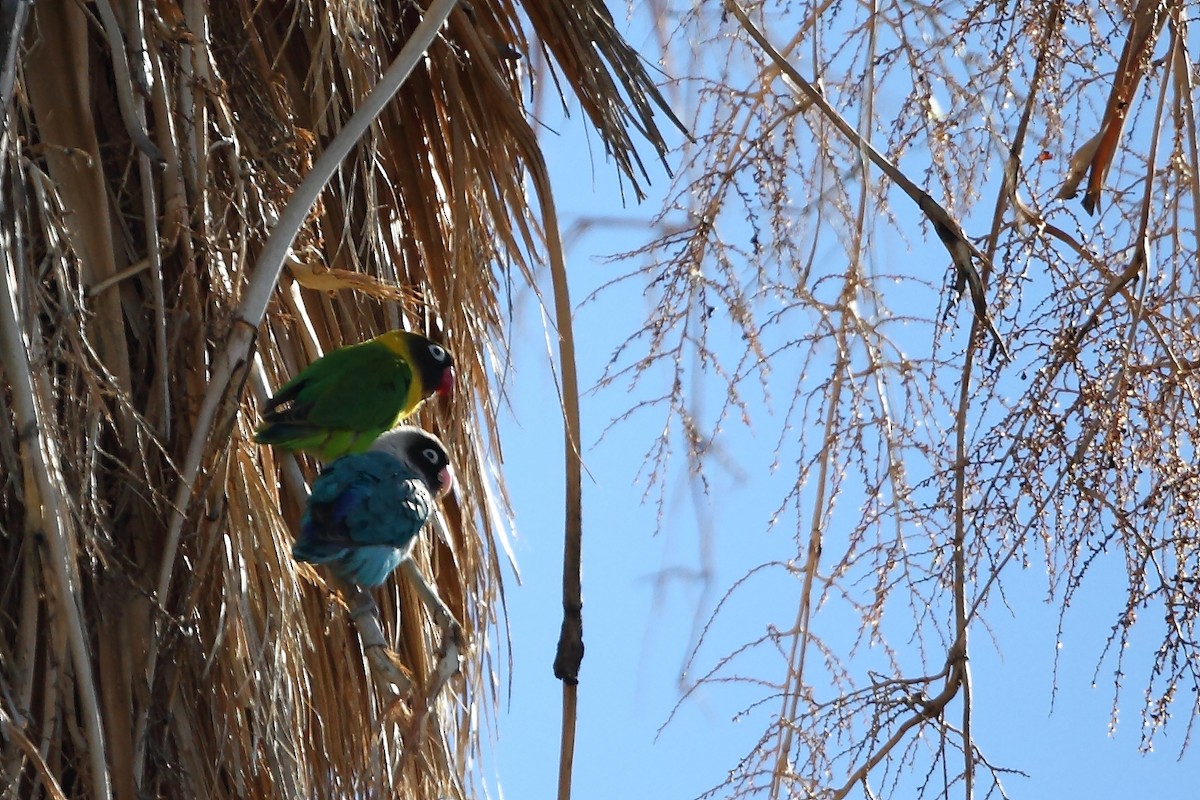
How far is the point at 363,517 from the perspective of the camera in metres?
2.08

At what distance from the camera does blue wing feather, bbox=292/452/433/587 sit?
2.07 metres

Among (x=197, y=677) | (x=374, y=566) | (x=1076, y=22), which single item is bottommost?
(x=197, y=677)

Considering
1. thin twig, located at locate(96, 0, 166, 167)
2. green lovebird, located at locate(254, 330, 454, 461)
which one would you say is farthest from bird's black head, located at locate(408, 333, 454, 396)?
thin twig, located at locate(96, 0, 166, 167)

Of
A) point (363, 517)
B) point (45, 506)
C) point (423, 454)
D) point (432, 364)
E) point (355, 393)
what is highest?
point (432, 364)

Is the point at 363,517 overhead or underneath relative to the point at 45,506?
overhead

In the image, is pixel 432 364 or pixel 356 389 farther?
pixel 432 364

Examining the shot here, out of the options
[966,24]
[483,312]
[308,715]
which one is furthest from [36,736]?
[966,24]

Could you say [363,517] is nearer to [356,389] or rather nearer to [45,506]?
[356,389]

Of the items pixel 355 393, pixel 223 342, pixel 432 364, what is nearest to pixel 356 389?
pixel 355 393

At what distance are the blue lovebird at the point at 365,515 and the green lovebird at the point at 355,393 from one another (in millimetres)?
101

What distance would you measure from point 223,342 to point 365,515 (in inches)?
14.4

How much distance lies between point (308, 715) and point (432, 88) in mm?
1129

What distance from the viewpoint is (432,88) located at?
258cm

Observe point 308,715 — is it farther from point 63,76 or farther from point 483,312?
point 63,76
